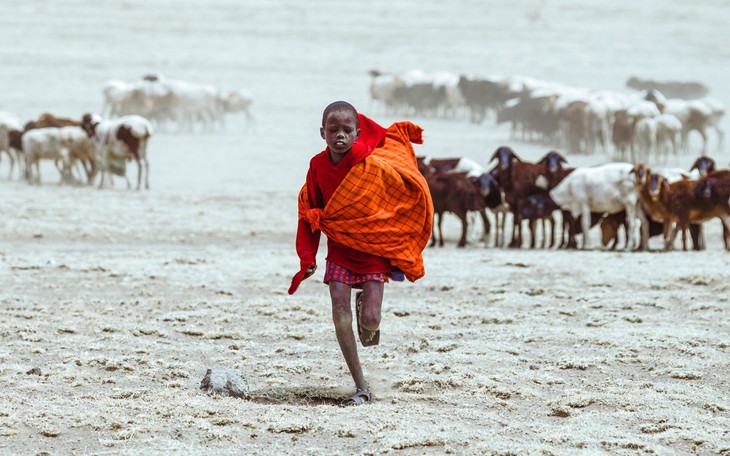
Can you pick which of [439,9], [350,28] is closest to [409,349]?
[350,28]

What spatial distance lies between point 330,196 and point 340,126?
390 mm

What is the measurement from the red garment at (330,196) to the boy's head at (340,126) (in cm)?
11

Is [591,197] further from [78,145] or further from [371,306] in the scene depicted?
[78,145]

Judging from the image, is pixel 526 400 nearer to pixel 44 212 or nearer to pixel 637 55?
pixel 44 212

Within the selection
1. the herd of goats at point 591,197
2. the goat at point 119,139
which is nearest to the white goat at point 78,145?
the goat at point 119,139

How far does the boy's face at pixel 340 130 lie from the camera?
5.21m

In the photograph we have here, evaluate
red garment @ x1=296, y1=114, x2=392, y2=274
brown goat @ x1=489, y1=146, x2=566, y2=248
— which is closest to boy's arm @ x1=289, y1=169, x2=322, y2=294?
red garment @ x1=296, y1=114, x2=392, y2=274

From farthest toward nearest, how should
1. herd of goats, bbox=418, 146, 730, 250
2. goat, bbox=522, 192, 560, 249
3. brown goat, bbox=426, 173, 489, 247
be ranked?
goat, bbox=522, 192, 560, 249 → brown goat, bbox=426, 173, 489, 247 → herd of goats, bbox=418, 146, 730, 250

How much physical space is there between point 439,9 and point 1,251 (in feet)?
136

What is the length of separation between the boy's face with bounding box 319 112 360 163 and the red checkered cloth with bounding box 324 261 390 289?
0.62m

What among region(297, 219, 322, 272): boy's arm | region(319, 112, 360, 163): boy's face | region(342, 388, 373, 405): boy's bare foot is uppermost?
region(319, 112, 360, 163): boy's face

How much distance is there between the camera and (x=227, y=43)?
43875 millimetres

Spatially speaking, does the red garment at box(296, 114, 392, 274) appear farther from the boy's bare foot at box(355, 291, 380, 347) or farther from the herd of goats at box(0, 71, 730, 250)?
the herd of goats at box(0, 71, 730, 250)

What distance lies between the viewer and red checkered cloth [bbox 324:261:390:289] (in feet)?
17.9
